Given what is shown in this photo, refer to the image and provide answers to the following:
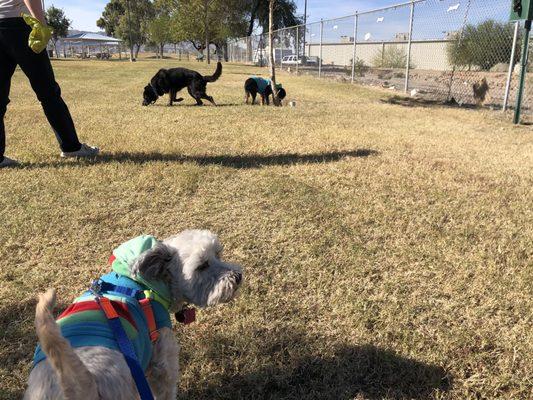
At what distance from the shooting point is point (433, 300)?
252 cm

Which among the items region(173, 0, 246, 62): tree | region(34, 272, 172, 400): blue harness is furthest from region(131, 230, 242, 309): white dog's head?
region(173, 0, 246, 62): tree

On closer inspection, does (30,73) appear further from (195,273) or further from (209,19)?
(209,19)

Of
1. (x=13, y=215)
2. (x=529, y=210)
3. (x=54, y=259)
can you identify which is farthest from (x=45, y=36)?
(x=529, y=210)

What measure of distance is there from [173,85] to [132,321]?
9437mm

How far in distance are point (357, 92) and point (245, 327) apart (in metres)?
12.3

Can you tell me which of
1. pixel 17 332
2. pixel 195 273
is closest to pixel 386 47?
pixel 195 273

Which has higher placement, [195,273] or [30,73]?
[30,73]

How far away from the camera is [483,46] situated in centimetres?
1014

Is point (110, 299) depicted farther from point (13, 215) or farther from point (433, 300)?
point (13, 215)

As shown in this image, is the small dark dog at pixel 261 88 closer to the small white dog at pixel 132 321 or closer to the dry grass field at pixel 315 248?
the dry grass field at pixel 315 248

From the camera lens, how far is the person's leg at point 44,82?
4.23 metres

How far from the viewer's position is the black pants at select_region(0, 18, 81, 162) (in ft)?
13.8

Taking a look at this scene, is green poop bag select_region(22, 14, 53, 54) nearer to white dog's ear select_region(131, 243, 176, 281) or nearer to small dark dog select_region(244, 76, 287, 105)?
white dog's ear select_region(131, 243, 176, 281)

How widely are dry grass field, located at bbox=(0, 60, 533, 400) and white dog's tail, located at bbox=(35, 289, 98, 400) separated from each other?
853mm
